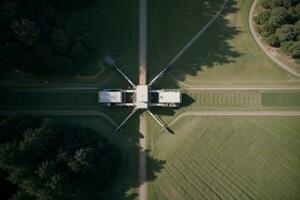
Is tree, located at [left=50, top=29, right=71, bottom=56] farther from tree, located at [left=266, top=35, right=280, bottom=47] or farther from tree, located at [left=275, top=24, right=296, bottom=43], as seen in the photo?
tree, located at [left=275, top=24, right=296, bottom=43]

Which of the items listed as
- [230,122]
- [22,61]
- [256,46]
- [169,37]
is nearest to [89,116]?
[22,61]

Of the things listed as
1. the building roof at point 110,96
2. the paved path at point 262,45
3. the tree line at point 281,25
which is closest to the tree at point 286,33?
the tree line at point 281,25

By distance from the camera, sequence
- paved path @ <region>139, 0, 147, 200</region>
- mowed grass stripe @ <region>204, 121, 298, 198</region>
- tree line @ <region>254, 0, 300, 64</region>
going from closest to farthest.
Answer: mowed grass stripe @ <region>204, 121, 298, 198</region>, tree line @ <region>254, 0, 300, 64</region>, paved path @ <region>139, 0, 147, 200</region>

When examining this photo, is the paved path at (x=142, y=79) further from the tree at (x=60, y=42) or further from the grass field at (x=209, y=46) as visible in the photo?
the tree at (x=60, y=42)

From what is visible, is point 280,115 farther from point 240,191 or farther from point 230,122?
point 240,191

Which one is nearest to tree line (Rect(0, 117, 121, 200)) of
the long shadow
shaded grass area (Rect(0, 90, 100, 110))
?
shaded grass area (Rect(0, 90, 100, 110))
